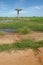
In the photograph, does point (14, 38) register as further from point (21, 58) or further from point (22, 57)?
point (21, 58)

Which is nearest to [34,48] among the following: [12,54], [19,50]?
[19,50]

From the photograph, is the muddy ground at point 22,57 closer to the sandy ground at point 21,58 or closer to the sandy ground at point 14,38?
the sandy ground at point 21,58

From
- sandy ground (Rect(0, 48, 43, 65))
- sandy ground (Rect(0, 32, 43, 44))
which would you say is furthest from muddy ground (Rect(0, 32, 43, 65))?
sandy ground (Rect(0, 32, 43, 44))

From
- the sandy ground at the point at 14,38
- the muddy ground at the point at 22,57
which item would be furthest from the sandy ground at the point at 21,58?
the sandy ground at the point at 14,38

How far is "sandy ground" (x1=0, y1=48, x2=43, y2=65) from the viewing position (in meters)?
8.95

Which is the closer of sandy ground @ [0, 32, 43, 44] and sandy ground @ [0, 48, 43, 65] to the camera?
sandy ground @ [0, 48, 43, 65]

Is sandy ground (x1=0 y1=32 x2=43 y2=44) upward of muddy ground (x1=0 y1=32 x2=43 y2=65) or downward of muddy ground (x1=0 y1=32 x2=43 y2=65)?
downward

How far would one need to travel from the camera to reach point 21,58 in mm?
9562

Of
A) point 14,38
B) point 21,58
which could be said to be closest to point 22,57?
point 21,58

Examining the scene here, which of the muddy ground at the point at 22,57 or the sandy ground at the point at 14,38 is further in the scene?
the sandy ground at the point at 14,38

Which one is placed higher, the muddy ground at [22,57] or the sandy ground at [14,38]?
the muddy ground at [22,57]

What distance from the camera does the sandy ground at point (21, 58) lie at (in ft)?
29.3

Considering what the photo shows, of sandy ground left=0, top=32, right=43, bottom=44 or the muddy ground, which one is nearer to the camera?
the muddy ground

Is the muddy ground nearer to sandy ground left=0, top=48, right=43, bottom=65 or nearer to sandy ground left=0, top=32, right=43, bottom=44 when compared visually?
sandy ground left=0, top=48, right=43, bottom=65
